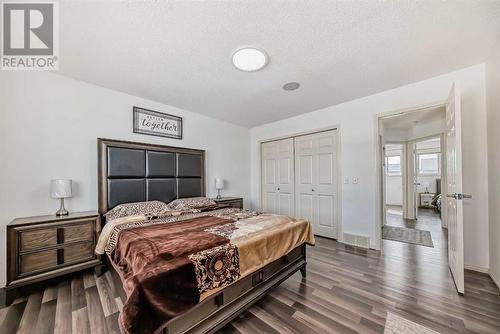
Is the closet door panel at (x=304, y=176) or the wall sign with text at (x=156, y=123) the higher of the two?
the wall sign with text at (x=156, y=123)

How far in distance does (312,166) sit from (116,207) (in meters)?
3.42

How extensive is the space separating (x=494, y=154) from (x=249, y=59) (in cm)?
284

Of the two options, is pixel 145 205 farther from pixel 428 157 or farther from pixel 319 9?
pixel 428 157

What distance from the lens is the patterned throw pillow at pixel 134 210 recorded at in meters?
2.43

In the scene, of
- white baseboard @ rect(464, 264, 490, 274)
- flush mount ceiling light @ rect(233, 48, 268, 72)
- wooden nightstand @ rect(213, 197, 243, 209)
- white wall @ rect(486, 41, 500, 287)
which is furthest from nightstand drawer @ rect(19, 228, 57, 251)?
white baseboard @ rect(464, 264, 490, 274)

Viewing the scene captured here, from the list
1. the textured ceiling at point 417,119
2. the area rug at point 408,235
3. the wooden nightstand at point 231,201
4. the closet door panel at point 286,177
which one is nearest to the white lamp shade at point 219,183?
the wooden nightstand at point 231,201

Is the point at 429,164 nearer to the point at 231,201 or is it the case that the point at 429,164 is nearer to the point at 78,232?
the point at 231,201

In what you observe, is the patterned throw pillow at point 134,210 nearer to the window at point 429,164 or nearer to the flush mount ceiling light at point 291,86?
the flush mount ceiling light at point 291,86

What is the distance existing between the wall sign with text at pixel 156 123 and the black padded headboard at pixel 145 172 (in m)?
0.30

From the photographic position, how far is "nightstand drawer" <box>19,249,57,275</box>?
1.90m

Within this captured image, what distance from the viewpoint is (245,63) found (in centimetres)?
221

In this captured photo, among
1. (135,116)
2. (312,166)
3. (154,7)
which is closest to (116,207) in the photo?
(135,116)

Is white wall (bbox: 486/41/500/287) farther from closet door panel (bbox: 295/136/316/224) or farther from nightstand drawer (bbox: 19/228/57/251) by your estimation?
nightstand drawer (bbox: 19/228/57/251)

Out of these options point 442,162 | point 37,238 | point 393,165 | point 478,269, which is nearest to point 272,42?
point 37,238
